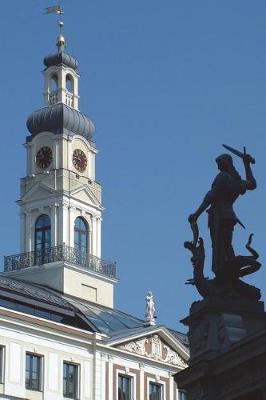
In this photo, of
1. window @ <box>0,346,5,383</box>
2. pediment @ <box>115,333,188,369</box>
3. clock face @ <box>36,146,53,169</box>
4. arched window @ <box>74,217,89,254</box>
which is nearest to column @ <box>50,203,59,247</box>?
arched window @ <box>74,217,89,254</box>

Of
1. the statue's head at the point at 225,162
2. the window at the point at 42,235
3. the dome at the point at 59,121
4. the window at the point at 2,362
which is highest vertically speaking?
the dome at the point at 59,121

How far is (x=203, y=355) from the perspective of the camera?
2302 centimetres

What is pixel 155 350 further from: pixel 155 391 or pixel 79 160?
pixel 79 160

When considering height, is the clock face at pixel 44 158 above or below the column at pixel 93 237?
above

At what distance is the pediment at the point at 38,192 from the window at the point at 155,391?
624 inches

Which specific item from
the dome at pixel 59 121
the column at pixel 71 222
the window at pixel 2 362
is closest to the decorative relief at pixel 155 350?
the window at pixel 2 362

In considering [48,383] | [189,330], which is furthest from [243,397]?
[48,383]

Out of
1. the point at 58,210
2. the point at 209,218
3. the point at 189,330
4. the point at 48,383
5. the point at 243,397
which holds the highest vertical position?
the point at 58,210

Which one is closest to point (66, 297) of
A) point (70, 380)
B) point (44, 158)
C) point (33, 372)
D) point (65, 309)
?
point (65, 309)

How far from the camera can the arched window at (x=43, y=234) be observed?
252 feet

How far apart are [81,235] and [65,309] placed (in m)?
13.0

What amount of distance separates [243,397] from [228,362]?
0.71 metres

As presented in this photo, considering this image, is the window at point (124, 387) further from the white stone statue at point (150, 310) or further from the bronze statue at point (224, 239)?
the bronze statue at point (224, 239)

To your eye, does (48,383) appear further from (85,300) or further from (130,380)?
(85,300)
